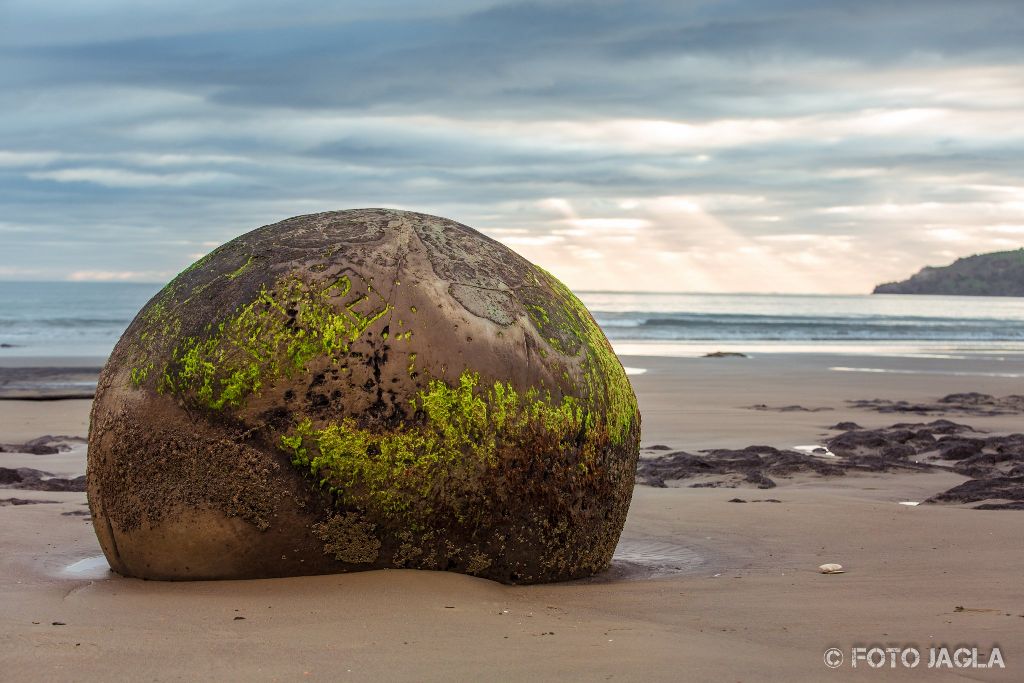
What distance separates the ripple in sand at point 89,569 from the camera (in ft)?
15.9

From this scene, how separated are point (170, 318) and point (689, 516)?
3.46 meters

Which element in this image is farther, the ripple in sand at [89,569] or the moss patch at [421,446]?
the ripple in sand at [89,569]

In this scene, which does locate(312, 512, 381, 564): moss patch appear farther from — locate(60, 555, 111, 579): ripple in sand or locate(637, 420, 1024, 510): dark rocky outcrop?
locate(637, 420, 1024, 510): dark rocky outcrop

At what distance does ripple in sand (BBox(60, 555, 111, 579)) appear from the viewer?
15.9 feet

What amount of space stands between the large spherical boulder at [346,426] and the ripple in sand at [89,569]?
117mm

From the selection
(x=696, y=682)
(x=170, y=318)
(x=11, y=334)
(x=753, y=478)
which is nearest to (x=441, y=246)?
(x=170, y=318)

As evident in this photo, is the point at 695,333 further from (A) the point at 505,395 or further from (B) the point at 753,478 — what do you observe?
(A) the point at 505,395

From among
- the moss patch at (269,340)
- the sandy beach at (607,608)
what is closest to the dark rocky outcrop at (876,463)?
the sandy beach at (607,608)

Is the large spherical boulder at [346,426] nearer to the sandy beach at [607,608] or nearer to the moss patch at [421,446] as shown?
the moss patch at [421,446]

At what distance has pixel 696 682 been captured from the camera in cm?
338

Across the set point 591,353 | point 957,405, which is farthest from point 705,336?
point 591,353

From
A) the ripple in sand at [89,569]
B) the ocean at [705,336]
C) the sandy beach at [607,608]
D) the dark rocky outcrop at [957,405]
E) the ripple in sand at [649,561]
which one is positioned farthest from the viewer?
the ocean at [705,336]

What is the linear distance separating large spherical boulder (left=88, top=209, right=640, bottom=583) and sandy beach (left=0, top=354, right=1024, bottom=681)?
165mm

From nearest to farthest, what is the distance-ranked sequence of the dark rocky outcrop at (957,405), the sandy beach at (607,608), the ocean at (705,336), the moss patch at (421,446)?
the sandy beach at (607,608) < the moss patch at (421,446) < the dark rocky outcrop at (957,405) < the ocean at (705,336)
